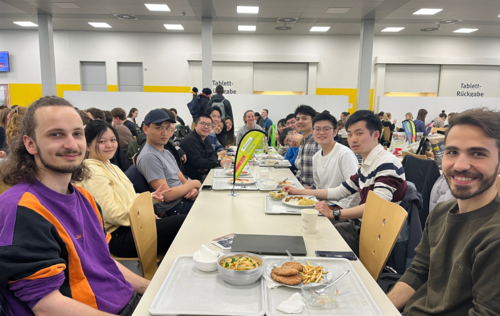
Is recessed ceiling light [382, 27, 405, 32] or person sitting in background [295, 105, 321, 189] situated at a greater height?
recessed ceiling light [382, 27, 405, 32]

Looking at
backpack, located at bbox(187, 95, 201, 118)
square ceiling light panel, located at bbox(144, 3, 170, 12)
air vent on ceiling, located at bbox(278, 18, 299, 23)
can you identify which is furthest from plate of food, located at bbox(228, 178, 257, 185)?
air vent on ceiling, located at bbox(278, 18, 299, 23)

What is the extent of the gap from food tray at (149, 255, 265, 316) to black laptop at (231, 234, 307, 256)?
224 mm

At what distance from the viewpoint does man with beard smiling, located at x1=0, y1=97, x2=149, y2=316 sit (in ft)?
3.17

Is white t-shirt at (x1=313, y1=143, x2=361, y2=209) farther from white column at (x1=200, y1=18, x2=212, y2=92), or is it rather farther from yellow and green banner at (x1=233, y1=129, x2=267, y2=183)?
white column at (x1=200, y1=18, x2=212, y2=92)

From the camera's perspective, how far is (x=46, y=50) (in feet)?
29.0

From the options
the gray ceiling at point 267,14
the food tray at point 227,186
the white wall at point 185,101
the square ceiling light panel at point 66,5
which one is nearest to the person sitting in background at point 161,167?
the food tray at point 227,186

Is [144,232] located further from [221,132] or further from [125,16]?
[125,16]

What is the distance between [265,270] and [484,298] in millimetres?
708

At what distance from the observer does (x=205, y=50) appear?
8.68 m

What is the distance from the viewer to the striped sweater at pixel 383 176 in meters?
1.96

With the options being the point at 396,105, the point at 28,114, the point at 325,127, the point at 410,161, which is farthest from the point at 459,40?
the point at 28,114

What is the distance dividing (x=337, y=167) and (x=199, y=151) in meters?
1.95

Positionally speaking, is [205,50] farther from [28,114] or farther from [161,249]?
[28,114]

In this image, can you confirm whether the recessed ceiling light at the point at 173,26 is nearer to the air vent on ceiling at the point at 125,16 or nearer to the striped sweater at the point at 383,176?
the air vent on ceiling at the point at 125,16
